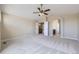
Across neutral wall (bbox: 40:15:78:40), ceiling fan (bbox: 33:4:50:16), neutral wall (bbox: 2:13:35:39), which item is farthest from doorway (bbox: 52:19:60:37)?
neutral wall (bbox: 2:13:35:39)

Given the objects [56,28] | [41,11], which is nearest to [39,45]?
[56,28]

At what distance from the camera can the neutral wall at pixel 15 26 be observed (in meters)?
1.77

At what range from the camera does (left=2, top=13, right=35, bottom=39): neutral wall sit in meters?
1.77

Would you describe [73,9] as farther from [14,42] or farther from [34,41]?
[14,42]

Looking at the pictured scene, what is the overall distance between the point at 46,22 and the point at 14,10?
0.56 m

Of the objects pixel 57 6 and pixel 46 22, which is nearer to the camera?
pixel 57 6

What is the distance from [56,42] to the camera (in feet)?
6.04

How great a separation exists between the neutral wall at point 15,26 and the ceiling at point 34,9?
0.08m

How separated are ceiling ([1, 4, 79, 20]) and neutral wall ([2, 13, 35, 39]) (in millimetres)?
82

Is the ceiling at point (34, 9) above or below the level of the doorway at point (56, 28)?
above

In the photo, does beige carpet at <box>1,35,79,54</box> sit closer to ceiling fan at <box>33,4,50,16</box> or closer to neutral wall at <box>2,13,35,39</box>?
neutral wall at <box>2,13,35,39</box>

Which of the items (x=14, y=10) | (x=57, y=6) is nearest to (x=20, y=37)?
(x=14, y=10)

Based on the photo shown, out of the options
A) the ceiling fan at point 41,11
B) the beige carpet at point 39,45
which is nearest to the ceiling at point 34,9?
the ceiling fan at point 41,11

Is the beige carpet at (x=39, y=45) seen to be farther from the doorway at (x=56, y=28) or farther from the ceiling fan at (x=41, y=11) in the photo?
the ceiling fan at (x=41, y=11)
